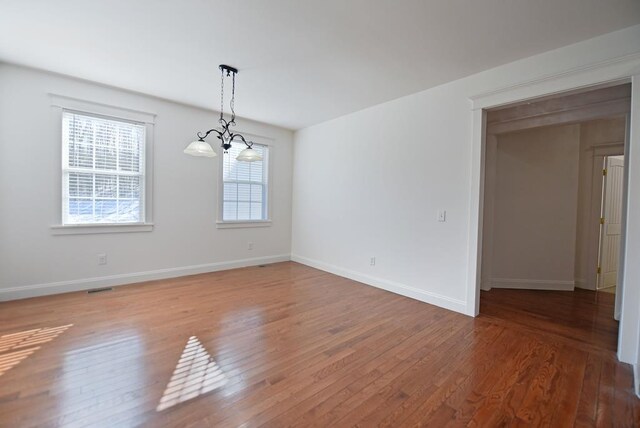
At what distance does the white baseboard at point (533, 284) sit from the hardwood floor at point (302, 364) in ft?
2.53

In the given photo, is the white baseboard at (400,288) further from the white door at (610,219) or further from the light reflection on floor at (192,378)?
the white door at (610,219)

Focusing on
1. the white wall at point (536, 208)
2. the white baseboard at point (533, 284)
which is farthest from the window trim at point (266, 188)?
the white baseboard at point (533, 284)

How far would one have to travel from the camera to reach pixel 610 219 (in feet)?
15.3

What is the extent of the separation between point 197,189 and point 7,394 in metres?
3.39

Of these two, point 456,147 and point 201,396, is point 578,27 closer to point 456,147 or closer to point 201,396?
point 456,147

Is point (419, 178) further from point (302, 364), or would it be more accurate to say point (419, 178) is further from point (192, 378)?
point (192, 378)

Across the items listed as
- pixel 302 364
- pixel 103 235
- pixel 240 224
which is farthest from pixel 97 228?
pixel 302 364

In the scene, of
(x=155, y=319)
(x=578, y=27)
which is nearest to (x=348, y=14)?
(x=578, y=27)

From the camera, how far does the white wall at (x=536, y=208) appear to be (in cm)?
446

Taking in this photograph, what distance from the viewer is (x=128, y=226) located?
13.8ft

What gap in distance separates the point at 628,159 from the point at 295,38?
3.40 metres

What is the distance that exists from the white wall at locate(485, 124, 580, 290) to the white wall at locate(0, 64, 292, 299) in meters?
4.09

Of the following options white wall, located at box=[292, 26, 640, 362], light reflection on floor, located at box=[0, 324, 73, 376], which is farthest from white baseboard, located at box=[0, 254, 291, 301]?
white wall, located at box=[292, 26, 640, 362]

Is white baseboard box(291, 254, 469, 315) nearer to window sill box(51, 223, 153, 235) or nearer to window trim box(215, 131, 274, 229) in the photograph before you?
window trim box(215, 131, 274, 229)
